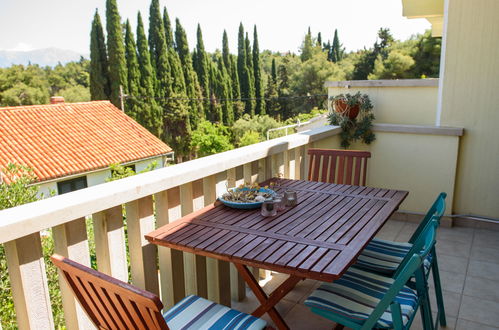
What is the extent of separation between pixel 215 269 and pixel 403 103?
3.80 meters

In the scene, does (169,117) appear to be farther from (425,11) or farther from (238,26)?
(425,11)

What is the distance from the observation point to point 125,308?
1.22 metres

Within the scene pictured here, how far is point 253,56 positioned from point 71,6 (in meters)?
25.6

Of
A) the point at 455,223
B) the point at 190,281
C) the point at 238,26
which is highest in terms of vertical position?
the point at 238,26

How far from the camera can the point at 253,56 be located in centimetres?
3231

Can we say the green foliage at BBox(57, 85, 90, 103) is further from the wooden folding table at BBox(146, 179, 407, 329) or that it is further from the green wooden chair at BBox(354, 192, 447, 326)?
the green wooden chair at BBox(354, 192, 447, 326)

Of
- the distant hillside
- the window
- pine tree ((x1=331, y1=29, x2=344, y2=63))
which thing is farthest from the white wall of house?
pine tree ((x1=331, y1=29, x2=344, y2=63))

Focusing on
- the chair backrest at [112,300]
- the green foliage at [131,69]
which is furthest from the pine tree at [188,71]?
the chair backrest at [112,300]

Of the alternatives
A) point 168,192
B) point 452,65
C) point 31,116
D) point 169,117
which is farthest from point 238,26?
point 168,192

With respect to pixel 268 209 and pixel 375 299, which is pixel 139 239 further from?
pixel 375 299

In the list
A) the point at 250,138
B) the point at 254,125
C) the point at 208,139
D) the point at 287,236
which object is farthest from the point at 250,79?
the point at 287,236

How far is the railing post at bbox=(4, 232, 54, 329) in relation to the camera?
1.42 metres

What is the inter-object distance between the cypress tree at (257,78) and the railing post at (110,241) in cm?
3121

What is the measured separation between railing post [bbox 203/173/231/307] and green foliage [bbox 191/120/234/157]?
26.0 m
